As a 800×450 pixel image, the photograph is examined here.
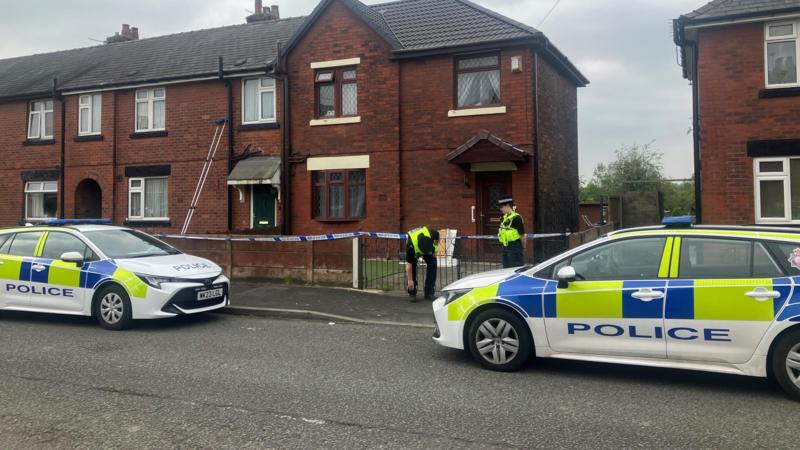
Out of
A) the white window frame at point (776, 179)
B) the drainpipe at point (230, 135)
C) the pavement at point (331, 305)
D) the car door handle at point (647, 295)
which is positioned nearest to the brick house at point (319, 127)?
the drainpipe at point (230, 135)

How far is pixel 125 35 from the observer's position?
23.6m

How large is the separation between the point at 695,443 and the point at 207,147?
51.0ft

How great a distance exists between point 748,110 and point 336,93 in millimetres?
9395

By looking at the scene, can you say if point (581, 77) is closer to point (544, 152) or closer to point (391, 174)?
point (544, 152)

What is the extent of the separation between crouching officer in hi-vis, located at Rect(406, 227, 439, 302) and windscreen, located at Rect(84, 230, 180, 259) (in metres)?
3.53

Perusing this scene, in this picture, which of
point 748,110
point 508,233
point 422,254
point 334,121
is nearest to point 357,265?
point 422,254

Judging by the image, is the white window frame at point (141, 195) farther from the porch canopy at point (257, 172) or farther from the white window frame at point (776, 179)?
the white window frame at point (776, 179)

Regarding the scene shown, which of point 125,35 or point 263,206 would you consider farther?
point 125,35

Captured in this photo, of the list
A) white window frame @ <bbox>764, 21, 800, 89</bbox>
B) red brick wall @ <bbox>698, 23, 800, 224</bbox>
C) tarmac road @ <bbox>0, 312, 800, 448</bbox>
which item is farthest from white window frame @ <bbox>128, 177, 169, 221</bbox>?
white window frame @ <bbox>764, 21, 800, 89</bbox>

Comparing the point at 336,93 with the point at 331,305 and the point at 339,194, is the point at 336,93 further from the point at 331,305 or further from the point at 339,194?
the point at 331,305

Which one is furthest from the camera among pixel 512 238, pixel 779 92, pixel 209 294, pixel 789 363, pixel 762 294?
pixel 779 92

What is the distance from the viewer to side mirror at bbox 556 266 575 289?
5.39 meters

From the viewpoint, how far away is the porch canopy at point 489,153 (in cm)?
1325

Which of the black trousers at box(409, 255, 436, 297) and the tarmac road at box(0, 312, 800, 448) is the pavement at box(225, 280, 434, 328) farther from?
the tarmac road at box(0, 312, 800, 448)
